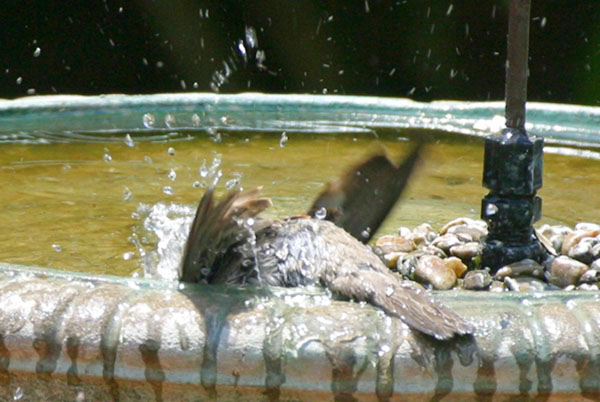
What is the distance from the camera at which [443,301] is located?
2.08 meters

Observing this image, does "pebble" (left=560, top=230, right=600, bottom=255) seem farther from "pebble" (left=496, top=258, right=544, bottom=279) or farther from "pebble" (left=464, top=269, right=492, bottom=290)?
"pebble" (left=464, top=269, right=492, bottom=290)

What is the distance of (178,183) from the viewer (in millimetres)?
4289

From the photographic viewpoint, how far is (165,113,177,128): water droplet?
541 cm

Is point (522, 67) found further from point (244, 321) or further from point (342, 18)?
point (342, 18)

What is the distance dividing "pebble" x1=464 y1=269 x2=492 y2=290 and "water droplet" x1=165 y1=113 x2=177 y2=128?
268 centimetres

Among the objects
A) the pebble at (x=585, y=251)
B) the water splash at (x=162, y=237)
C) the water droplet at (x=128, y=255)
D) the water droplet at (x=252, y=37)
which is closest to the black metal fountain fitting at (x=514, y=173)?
the pebble at (x=585, y=251)

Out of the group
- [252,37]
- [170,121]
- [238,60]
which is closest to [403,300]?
[170,121]

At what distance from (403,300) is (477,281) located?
942mm

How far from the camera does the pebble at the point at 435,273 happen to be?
3.02 metres

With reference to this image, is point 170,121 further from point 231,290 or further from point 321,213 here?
point 231,290

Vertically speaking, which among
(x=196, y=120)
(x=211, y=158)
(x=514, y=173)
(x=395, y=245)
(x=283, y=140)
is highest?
(x=196, y=120)

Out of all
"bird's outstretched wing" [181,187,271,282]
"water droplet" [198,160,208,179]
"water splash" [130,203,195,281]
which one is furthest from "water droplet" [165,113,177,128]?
"bird's outstretched wing" [181,187,271,282]

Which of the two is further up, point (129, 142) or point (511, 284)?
point (129, 142)

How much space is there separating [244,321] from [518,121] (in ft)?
4.72
